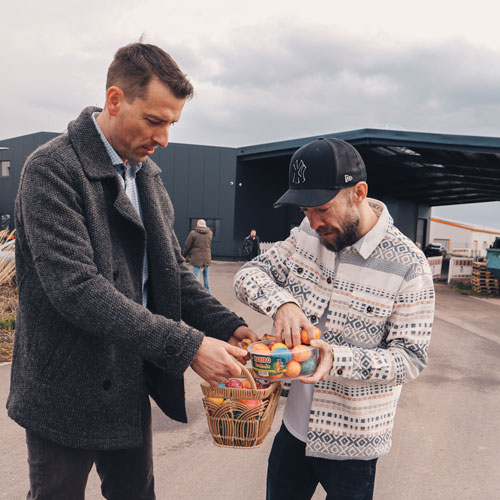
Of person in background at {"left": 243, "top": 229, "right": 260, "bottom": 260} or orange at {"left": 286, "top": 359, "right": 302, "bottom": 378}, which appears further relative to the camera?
person in background at {"left": 243, "top": 229, "right": 260, "bottom": 260}

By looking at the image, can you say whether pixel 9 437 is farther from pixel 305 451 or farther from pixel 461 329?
pixel 461 329

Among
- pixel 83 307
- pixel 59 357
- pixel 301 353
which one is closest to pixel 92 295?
pixel 83 307

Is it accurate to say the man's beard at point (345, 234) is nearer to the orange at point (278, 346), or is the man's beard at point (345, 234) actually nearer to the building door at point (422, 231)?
the orange at point (278, 346)

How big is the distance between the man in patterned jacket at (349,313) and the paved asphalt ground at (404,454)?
5.47ft

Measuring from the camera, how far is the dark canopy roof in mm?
16016

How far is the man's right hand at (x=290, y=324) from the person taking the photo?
6.27ft

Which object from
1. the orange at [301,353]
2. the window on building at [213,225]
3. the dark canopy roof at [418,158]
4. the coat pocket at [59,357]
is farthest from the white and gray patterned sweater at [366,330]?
the window on building at [213,225]

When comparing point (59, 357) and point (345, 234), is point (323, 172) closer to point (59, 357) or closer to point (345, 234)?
point (345, 234)

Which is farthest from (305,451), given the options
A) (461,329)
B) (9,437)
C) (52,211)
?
(461,329)

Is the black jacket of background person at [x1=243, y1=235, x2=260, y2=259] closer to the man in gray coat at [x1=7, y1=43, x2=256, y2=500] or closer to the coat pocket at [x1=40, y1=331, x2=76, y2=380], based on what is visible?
the man in gray coat at [x1=7, y1=43, x2=256, y2=500]

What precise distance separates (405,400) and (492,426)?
0.93 m

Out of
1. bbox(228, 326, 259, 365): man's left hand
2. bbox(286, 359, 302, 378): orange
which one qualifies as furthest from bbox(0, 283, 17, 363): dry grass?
bbox(286, 359, 302, 378): orange

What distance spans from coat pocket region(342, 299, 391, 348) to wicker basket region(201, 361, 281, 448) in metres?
0.39

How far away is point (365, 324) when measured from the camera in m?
1.99
